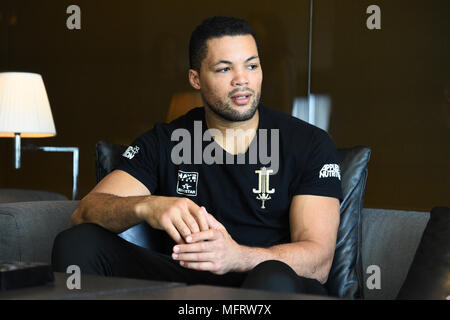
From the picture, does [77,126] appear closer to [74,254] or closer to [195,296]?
[74,254]

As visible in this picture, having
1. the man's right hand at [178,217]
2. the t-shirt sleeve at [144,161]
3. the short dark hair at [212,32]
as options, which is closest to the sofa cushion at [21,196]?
the t-shirt sleeve at [144,161]

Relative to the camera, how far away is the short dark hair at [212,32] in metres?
1.91

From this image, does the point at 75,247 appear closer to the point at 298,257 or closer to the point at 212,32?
the point at 298,257

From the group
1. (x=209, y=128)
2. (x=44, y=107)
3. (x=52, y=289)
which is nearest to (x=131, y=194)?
(x=209, y=128)

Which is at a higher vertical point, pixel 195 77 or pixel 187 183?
pixel 195 77

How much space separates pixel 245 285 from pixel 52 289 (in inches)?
15.1

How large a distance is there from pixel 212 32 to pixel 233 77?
0.18m

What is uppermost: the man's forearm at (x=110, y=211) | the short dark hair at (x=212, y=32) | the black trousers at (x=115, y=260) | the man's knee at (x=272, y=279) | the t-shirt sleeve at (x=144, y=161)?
the short dark hair at (x=212, y=32)

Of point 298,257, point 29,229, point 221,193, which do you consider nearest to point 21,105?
point 29,229

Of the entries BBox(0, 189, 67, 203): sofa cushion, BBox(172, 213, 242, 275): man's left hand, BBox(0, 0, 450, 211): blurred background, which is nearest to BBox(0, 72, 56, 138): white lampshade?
BBox(0, 189, 67, 203): sofa cushion

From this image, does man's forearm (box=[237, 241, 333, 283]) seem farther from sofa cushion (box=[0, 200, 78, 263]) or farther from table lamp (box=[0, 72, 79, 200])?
table lamp (box=[0, 72, 79, 200])

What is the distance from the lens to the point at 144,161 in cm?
184

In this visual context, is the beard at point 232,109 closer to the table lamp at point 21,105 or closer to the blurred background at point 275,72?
the table lamp at point 21,105

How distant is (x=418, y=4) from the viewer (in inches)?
124
